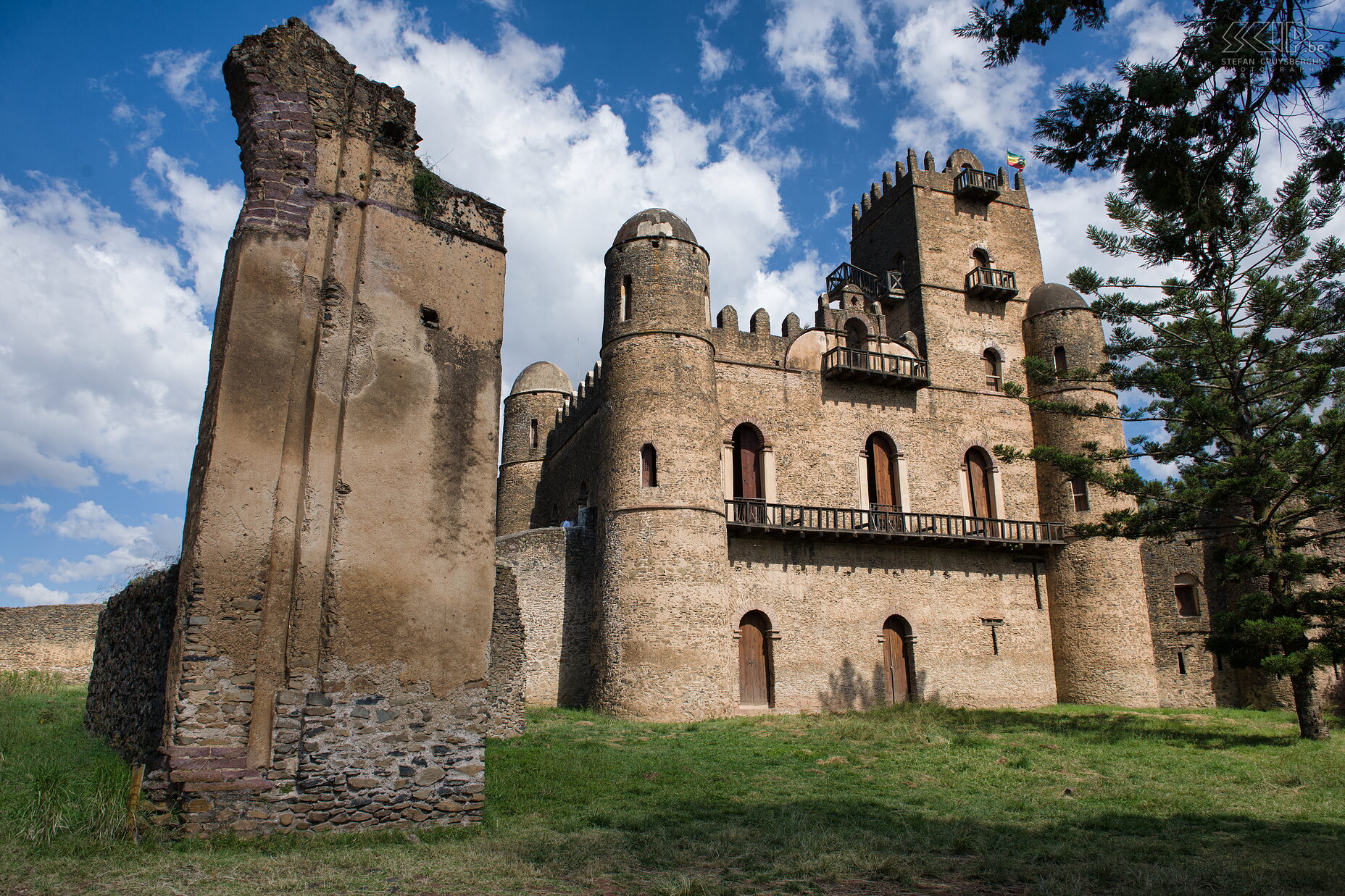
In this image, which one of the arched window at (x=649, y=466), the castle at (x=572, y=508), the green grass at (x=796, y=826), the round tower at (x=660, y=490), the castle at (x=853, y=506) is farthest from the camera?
the arched window at (x=649, y=466)

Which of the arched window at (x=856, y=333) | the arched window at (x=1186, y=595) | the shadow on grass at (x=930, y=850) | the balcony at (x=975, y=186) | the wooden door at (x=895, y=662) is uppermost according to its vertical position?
the balcony at (x=975, y=186)

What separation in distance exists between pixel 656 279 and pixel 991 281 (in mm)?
9827

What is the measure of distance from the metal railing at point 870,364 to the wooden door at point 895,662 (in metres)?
5.83

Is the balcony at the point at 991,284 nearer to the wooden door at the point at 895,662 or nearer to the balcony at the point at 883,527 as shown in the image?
the balcony at the point at 883,527

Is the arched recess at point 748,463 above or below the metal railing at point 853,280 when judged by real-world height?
below

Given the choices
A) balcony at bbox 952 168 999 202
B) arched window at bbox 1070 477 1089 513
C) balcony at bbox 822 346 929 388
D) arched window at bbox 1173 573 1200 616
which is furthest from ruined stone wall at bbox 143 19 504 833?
arched window at bbox 1173 573 1200 616

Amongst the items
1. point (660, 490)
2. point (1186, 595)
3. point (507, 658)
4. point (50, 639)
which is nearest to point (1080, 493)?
point (1186, 595)

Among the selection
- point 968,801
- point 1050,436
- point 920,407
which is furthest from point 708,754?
point 1050,436

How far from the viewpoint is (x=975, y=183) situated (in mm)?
23672

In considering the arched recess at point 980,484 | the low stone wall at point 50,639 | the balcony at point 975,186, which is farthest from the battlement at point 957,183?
the low stone wall at point 50,639

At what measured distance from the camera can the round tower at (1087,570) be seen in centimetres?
2002

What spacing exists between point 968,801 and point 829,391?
41.0 ft

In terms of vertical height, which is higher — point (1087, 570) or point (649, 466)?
point (649, 466)

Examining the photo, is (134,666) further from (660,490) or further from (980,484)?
(980,484)
